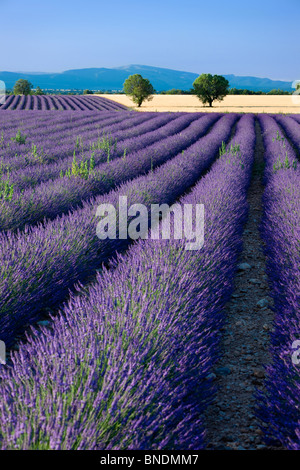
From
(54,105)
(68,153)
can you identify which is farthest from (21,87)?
(68,153)

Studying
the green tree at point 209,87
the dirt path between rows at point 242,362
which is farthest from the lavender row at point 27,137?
the green tree at point 209,87

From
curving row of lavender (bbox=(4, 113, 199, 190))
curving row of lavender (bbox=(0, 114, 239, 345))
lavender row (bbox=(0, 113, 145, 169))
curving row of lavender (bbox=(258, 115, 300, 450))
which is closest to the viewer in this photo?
curving row of lavender (bbox=(258, 115, 300, 450))

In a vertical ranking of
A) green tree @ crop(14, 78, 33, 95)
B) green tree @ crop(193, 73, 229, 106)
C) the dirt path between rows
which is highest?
green tree @ crop(14, 78, 33, 95)

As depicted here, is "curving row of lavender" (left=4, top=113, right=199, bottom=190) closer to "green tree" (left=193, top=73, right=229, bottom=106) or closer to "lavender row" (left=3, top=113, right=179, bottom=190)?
"lavender row" (left=3, top=113, right=179, bottom=190)

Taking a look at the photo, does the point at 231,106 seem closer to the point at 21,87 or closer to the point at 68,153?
the point at 21,87

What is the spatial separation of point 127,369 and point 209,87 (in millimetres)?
38120

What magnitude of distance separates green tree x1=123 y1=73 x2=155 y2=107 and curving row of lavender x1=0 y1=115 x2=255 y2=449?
37.6 metres

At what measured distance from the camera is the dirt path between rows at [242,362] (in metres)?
1.80

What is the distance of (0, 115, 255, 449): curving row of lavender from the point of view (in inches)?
53.2

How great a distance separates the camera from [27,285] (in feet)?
9.22

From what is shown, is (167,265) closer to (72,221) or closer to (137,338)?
(137,338)

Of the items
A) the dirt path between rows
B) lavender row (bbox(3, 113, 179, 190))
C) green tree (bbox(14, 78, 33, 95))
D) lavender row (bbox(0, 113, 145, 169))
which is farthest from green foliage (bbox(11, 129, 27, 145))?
green tree (bbox(14, 78, 33, 95))

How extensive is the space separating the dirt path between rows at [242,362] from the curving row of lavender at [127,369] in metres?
0.11

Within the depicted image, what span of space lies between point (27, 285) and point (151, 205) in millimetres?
2374
